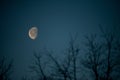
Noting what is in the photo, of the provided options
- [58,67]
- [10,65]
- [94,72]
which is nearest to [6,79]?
[10,65]

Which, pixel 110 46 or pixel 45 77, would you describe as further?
pixel 45 77

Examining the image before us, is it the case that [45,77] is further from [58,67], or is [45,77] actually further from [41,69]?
[58,67]

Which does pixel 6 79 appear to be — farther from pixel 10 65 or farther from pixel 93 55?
pixel 93 55

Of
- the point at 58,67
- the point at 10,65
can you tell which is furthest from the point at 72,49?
the point at 10,65

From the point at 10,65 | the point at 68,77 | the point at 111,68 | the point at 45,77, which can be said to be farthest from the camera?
the point at 10,65

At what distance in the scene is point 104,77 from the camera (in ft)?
57.5

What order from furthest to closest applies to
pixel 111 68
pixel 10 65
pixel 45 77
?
pixel 10 65, pixel 45 77, pixel 111 68

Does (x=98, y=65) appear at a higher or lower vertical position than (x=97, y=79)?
higher

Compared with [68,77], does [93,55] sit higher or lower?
higher

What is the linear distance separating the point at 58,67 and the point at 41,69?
2.44 metres

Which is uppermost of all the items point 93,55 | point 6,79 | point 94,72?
point 93,55

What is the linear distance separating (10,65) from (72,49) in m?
10.3

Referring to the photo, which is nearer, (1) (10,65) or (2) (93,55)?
(2) (93,55)

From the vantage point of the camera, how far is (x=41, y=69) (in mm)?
21188
